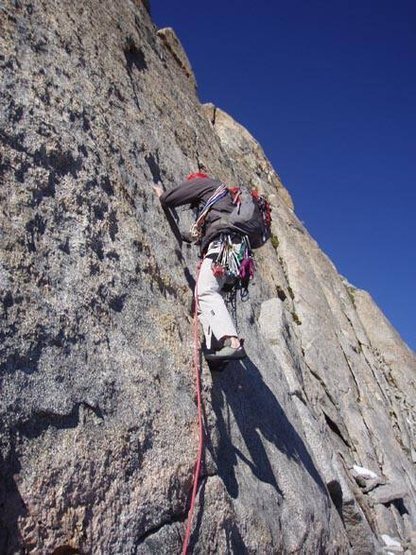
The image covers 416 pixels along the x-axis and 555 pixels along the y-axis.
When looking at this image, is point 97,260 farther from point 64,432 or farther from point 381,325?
point 381,325

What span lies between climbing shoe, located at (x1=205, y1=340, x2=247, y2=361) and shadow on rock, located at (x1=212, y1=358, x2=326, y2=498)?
375mm

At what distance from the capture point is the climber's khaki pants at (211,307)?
585 centimetres

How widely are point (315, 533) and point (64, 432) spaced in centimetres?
456

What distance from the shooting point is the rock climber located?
19.1 feet

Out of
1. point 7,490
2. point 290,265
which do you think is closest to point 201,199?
point 7,490

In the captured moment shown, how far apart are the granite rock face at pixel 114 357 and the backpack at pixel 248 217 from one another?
96 cm

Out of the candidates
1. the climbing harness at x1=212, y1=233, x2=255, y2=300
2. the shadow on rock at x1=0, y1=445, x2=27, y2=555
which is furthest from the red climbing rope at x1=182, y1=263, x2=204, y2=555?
the shadow on rock at x1=0, y1=445, x2=27, y2=555

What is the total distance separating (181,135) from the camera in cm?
985

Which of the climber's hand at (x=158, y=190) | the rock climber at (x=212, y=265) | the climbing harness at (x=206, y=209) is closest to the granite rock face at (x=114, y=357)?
the climber's hand at (x=158, y=190)

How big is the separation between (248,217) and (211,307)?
4.37 feet

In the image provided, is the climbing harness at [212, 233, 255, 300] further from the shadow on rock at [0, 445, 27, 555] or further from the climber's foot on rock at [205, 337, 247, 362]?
the shadow on rock at [0, 445, 27, 555]

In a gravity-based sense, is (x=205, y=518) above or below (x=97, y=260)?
below

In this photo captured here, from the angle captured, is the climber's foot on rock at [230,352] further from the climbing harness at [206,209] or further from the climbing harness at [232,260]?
the climbing harness at [206,209]

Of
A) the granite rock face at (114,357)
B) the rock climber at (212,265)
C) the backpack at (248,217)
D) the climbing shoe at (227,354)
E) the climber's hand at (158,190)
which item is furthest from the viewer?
the climber's hand at (158,190)
